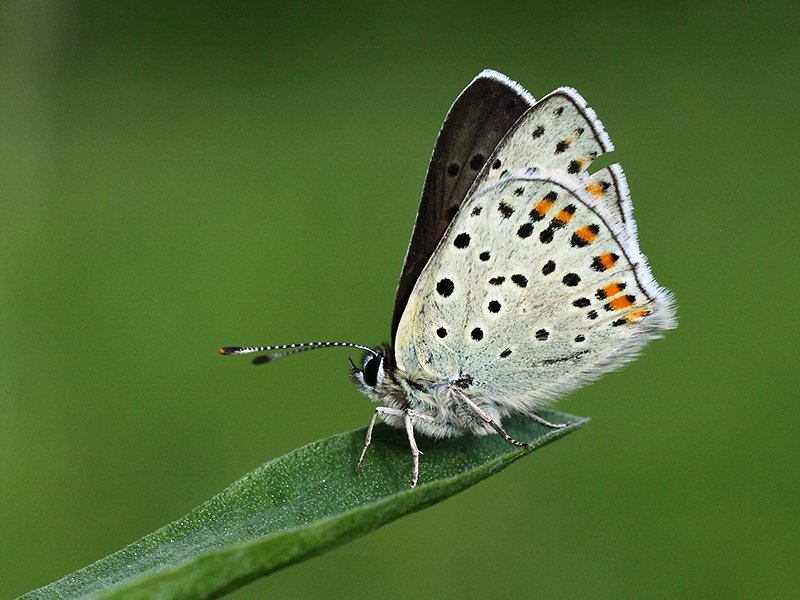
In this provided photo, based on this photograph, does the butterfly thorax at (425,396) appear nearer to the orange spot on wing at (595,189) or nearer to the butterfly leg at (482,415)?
the butterfly leg at (482,415)

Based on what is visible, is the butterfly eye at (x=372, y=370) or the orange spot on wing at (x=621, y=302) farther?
the butterfly eye at (x=372, y=370)

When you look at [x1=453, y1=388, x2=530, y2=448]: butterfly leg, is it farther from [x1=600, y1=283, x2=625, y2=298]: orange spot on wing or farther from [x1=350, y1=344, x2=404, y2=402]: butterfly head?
[x1=600, y1=283, x2=625, y2=298]: orange spot on wing

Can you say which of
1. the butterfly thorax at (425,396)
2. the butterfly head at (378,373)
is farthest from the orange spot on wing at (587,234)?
the butterfly head at (378,373)

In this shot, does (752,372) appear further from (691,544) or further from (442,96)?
(442,96)

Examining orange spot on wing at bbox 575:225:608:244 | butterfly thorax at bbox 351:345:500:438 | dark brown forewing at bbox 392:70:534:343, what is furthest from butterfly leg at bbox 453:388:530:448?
orange spot on wing at bbox 575:225:608:244

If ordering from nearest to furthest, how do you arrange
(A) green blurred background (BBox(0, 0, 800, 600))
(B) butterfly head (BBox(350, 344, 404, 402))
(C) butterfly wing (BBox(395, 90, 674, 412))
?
(C) butterfly wing (BBox(395, 90, 674, 412)), (B) butterfly head (BBox(350, 344, 404, 402)), (A) green blurred background (BBox(0, 0, 800, 600))

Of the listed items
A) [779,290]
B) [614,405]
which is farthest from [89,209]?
[779,290]

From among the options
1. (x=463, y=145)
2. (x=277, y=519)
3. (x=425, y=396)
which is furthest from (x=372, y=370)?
(x=277, y=519)
